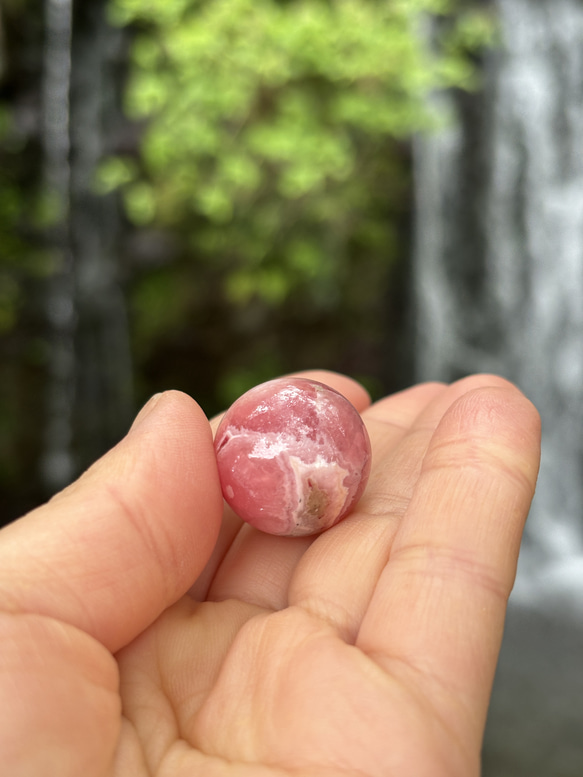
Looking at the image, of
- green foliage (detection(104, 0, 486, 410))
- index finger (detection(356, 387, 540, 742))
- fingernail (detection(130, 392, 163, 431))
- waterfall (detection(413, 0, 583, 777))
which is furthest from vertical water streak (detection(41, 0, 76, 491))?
index finger (detection(356, 387, 540, 742))

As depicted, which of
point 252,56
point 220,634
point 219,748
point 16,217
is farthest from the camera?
point 16,217

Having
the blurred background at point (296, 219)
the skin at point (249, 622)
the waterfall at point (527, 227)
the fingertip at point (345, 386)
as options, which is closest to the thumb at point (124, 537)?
the skin at point (249, 622)

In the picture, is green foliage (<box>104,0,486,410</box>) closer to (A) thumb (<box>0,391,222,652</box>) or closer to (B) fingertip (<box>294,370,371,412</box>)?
(B) fingertip (<box>294,370,371,412</box>)

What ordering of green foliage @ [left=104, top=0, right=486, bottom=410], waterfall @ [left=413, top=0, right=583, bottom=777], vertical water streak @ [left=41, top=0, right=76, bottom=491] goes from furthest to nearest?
1. waterfall @ [left=413, top=0, right=583, bottom=777]
2. vertical water streak @ [left=41, top=0, right=76, bottom=491]
3. green foliage @ [left=104, top=0, right=486, bottom=410]

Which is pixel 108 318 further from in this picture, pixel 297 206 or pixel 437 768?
pixel 437 768

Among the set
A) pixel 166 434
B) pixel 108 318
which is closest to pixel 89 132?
pixel 108 318

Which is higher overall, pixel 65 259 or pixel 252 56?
pixel 252 56
